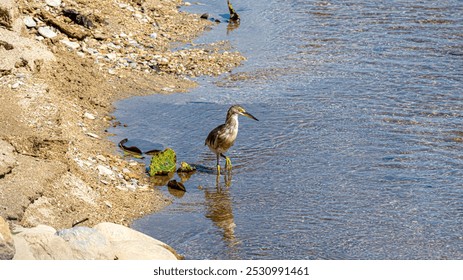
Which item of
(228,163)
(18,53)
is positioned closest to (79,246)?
(228,163)

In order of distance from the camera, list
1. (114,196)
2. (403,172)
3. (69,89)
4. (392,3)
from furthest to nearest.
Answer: (392,3) < (69,89) < (403,172) < (114,196)

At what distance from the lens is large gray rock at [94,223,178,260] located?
8617 mm

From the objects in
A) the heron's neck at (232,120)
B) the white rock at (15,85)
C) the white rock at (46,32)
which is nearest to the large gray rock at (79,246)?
the heron's neck at (232,120)

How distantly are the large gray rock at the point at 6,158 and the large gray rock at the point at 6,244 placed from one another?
2436mm

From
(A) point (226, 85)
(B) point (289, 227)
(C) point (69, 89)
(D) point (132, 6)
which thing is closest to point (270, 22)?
(D) point (132, 6)

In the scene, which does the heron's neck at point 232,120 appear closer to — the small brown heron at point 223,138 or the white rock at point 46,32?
the small brown heron at point 223,138

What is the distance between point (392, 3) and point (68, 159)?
38.3 ft

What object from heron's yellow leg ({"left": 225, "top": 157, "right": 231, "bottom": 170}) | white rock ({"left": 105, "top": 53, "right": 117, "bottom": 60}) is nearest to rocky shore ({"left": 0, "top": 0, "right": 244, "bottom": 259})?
white rock ({"left": 105, "top": 53, "right": 117, "bottom": 60})

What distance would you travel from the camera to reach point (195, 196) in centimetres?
1186

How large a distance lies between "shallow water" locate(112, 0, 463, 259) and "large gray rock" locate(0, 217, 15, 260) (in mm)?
2810

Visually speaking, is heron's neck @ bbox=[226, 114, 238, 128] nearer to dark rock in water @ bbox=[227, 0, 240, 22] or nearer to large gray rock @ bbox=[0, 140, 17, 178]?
large gray rock @ bbox=[0, 140, 17, 178]

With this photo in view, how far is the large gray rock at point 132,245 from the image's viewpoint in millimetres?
8617

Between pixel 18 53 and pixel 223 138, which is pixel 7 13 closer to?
pixel 18 53

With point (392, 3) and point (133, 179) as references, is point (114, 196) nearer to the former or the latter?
point (133, 179)
